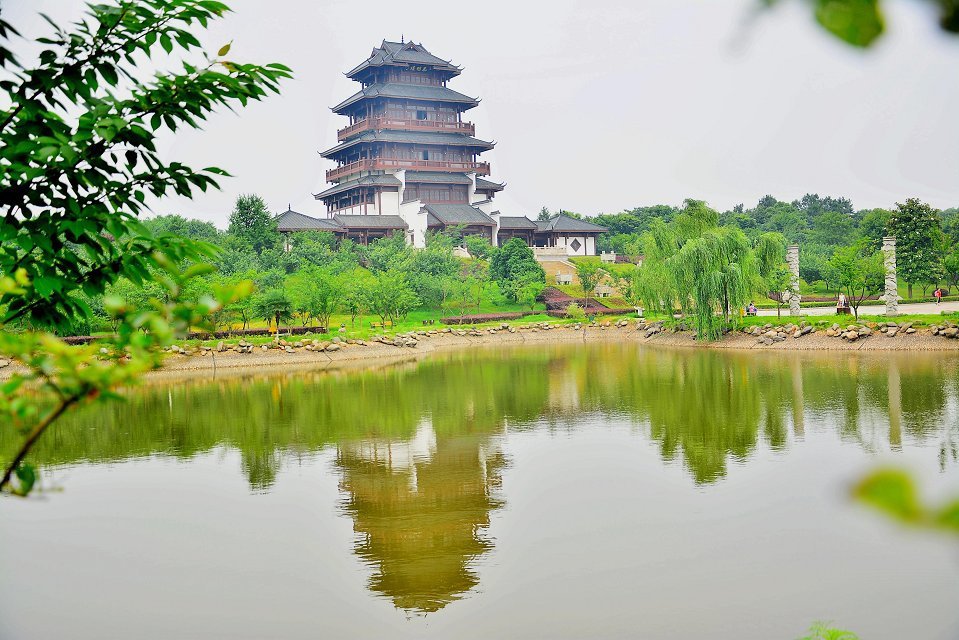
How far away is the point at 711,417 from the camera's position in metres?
14.4

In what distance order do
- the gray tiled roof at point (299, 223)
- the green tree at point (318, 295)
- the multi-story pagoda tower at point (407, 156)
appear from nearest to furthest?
the green tree at point (318, 295)
the gray tiled roof at point (299, 223)
the multi-story pagoda tower at point (407, 156)

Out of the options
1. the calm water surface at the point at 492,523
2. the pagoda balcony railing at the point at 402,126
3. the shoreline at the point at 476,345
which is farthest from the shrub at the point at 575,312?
the calm water surface at the point at 492,523

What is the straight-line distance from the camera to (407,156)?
183 ft

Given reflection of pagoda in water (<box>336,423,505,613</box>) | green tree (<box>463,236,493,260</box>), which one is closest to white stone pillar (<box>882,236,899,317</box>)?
reflection of pagoda in water (<box>336,423,505,613</box>)

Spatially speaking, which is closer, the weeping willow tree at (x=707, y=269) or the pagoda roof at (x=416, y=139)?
the weeping willow tree at (x=707, y=269)

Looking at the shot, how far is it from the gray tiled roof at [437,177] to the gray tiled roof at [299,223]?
6699 millimetres

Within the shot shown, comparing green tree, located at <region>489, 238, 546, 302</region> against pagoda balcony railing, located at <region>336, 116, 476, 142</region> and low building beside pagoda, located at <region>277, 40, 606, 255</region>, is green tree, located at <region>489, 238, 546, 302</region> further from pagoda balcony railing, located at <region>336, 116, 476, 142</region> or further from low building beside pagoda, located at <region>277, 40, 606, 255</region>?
pagoda balcony railing, located at <region>336, 116, 476, 142</region>

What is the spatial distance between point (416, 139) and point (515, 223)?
8426 millimetres

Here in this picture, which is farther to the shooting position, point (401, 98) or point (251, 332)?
point (401, 98)

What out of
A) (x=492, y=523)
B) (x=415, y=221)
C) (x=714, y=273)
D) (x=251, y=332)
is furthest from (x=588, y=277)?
(x=492, y=523)

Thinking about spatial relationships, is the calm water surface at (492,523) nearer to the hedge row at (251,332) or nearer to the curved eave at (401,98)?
the hedge row at (251,332)

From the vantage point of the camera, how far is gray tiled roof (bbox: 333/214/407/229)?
50.7 m

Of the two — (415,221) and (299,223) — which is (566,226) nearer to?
(415,221)

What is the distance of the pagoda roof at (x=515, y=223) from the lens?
5375 centimetres
